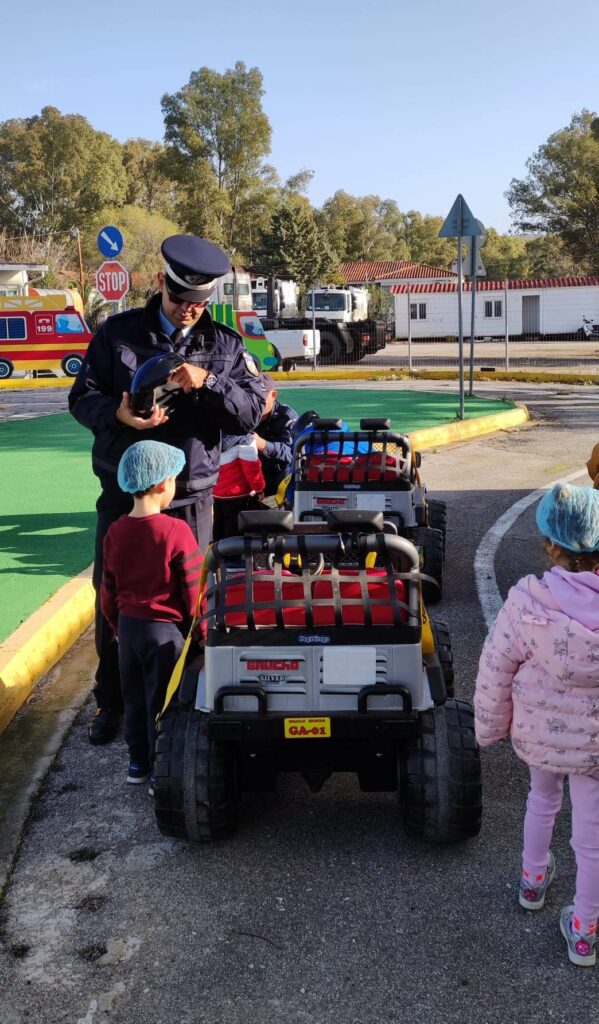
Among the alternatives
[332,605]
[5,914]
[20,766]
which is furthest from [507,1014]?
[20,766]

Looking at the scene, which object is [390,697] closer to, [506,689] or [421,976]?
[506,689]

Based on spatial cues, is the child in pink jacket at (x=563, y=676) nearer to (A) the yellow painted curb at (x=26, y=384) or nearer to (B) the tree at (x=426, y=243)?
(A) the yellow painted curb at (x=26, y=384)

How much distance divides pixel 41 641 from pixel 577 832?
3248 millimetres

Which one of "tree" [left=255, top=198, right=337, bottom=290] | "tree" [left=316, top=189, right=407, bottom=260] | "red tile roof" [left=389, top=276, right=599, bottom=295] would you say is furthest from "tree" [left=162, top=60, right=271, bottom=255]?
"red tile roof" [left=389, top=276, right=599, bottom=295]

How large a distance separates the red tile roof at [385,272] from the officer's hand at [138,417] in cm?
6106

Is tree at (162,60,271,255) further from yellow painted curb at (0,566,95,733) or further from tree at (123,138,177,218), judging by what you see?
yellow painted curb at (0,566,95,733)

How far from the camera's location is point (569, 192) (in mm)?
66125

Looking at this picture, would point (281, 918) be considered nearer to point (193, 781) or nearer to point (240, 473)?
point (193, 781)

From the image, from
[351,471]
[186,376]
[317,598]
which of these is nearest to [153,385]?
[186,376]

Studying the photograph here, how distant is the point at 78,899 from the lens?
10.1 feet

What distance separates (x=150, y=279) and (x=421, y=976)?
186ft

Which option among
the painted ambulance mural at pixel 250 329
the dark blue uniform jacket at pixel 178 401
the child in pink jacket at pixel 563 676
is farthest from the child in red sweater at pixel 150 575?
the painted ambulance mural at pixel 250 329

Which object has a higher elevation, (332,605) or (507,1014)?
(332,605)

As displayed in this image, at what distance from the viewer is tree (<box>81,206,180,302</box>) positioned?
56.9 meters
